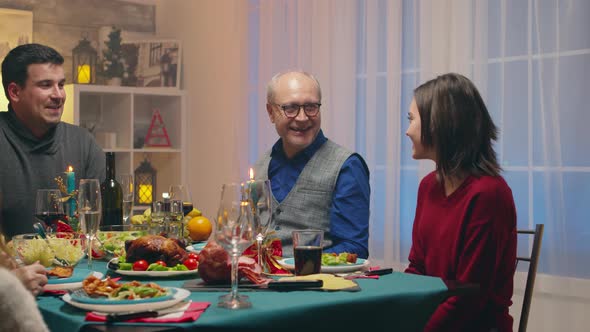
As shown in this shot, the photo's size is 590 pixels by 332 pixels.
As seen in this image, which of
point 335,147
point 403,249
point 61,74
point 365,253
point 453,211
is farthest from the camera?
point 403,249

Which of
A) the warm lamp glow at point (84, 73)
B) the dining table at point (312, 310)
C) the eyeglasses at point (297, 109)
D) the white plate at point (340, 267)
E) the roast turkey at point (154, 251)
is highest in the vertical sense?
the warm lamp glow at point (84, 73)

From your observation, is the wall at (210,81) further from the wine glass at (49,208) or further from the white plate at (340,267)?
the white plate at (340,267)

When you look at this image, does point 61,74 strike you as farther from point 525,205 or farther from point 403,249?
Answer: point 525,205

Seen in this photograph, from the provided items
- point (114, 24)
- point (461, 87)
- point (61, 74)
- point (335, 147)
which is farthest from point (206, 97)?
point (461, 87)

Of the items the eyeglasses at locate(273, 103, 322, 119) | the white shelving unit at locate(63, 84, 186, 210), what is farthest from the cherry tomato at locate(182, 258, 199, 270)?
the white shelving unit at locate(63, 84, 186, 210)

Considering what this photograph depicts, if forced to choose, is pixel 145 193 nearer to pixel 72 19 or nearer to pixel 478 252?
pixel 72 19

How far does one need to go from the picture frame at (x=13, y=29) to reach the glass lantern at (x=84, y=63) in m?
0.31

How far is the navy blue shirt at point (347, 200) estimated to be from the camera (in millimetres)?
2590

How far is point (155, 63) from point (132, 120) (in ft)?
1.58

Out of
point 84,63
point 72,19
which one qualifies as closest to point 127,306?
point 84,63

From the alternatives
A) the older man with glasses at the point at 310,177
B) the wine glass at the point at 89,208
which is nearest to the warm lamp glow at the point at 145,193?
the older man with glasses at the point at 310,177

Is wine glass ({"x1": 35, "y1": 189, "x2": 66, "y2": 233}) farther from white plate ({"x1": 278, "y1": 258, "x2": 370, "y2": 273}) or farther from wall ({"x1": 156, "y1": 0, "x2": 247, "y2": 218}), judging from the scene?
wall ({"x1": 156, "y1": 0, "x2": 247, "y2": 218})

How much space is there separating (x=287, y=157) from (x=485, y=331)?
118 cm

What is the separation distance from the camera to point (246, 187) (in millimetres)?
1674
